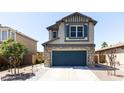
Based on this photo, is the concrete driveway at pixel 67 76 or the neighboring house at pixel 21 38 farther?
the neighboring house at pixel 21 38

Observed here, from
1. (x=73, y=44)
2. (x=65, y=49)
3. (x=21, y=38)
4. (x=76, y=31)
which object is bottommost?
(x=65, y=49)

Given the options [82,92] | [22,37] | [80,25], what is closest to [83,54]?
[80,25]

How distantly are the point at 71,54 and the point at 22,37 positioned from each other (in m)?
8.11

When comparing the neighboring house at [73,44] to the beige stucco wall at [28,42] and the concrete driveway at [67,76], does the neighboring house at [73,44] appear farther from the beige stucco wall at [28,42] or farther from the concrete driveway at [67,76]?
the concrete driveway at [67,76]

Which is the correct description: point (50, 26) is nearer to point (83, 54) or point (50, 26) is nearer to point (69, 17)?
point (69, 17)

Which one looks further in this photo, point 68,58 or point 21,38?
point 21,38

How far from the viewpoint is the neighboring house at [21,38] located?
24.4 metres

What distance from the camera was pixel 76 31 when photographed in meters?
22.7

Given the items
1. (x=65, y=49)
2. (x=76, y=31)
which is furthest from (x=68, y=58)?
(x=76, y=31)

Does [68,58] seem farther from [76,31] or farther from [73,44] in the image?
[76,31]

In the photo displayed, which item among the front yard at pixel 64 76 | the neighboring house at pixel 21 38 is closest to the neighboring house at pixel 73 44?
the neighboring house at pixel 21 38

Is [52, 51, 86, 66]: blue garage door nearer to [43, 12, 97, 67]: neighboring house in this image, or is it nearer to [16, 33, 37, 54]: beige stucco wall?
[43, 12, 97, 67]: neighboring house

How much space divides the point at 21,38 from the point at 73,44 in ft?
26.4

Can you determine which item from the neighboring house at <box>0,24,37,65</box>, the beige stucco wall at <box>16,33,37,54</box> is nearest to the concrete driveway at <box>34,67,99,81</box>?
the neighboring house at <box>0,24,37,65</box>
